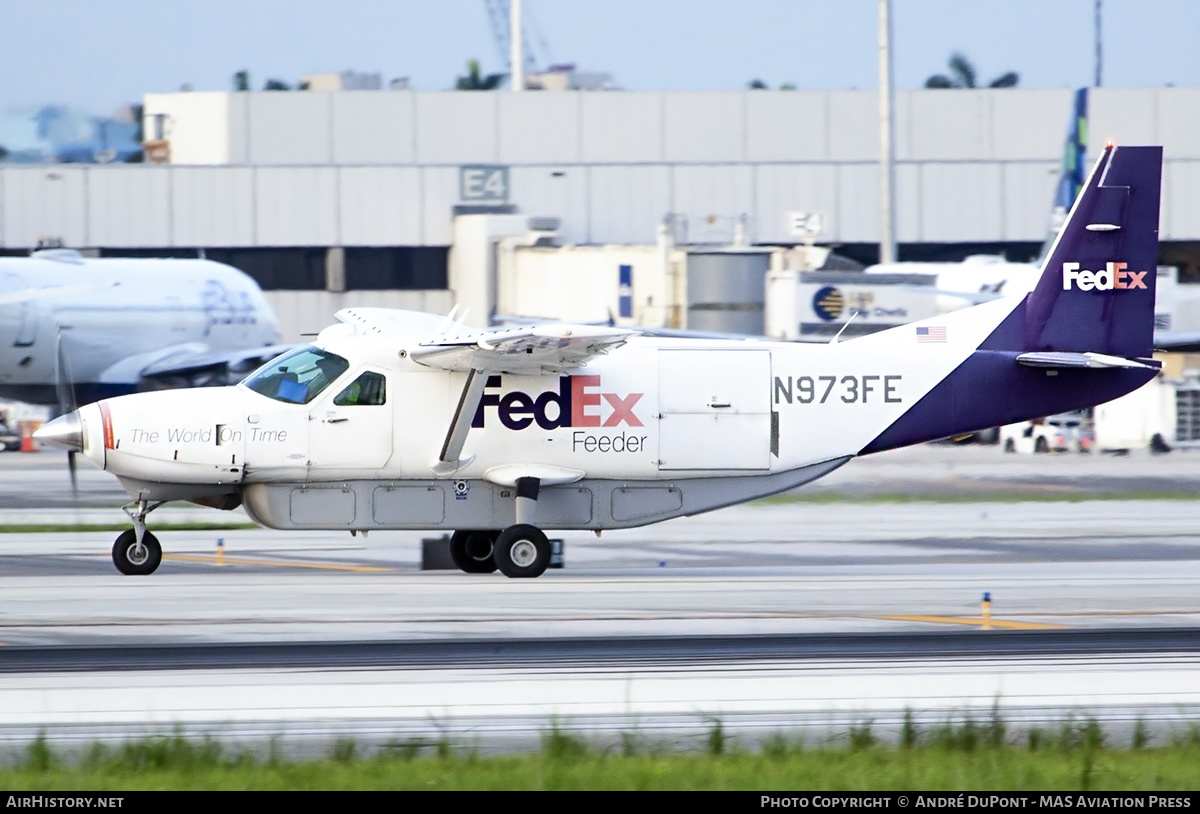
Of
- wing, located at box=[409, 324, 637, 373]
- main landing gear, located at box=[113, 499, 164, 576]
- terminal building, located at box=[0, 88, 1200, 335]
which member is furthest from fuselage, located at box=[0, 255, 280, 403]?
wing, located at box=[409, 324, 637, 373]

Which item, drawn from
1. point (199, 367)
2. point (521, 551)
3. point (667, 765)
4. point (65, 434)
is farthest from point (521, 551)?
point (199, 367)

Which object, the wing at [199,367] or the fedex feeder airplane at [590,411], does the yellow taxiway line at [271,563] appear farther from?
the wing at [199,367]

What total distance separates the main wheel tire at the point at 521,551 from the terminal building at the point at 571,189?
31.3 m

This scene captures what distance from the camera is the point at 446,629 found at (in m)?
14.0

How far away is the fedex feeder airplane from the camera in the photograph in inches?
679

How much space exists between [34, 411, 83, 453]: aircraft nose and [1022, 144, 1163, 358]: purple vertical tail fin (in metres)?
10.2

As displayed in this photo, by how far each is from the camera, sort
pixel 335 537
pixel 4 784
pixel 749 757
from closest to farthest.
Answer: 1. pixel 4 784
2. pixel 749 757
3. pixel 335 537

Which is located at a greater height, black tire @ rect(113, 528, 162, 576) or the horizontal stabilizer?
the horizontal stabilizer

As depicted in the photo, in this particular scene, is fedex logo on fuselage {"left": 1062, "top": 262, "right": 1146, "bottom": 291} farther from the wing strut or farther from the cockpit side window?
the cockpit side window

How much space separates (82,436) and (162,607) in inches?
110

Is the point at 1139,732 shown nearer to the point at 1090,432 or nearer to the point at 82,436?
the point at 82,436

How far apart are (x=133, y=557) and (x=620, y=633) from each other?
5989 millimetres

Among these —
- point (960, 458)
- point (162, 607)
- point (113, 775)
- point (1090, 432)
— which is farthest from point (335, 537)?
point (1090, 432)

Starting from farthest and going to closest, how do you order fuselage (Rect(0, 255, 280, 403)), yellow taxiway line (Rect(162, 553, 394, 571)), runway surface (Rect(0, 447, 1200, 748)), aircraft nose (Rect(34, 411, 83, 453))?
1. fuselage (Rect(0, 255, 280, 403))
2. yellow taxiway line (Rect(162, 553, 394, 571))
3. aircraft nose (Rect(34, 411, 83, 453))
4. runway surface (Rect(0, 447, 1200, 748))
